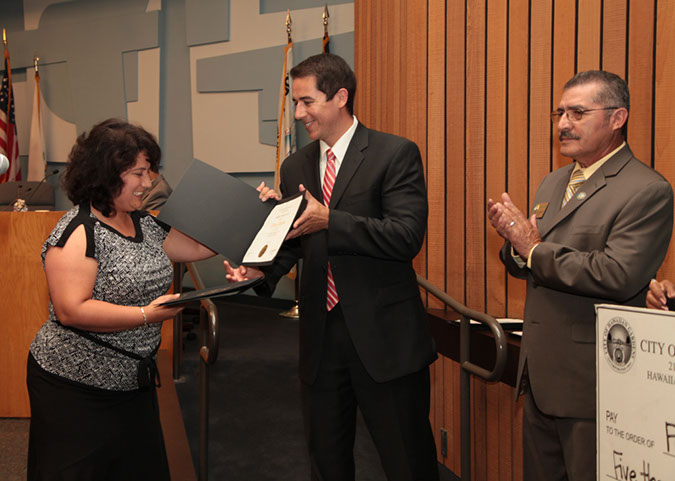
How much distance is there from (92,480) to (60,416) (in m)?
0.21

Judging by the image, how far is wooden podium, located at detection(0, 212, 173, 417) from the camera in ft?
11.3

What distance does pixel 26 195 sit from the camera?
549cm

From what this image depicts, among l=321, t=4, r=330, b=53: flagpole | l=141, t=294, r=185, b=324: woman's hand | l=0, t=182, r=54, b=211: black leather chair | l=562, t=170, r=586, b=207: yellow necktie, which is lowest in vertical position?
l=141, t=294, r=185, b=324: woman's hand

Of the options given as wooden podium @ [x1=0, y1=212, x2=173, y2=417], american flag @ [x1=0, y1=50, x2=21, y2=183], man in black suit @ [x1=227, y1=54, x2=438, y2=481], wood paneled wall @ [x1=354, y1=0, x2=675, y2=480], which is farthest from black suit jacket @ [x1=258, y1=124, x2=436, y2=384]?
american flag @ [x1=0, y1=50, x2=21, y2=183]

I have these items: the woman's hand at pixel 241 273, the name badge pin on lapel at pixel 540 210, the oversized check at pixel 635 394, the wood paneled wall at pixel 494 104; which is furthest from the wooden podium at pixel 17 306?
the oversized check at pixel 635 394

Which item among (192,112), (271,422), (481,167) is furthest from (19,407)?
(192,112)

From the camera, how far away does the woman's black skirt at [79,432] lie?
1664 millimetres

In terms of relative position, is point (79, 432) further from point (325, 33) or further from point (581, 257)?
point (325, 33)

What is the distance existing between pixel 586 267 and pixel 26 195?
17.9 feet

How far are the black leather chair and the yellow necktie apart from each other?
500 centimetres

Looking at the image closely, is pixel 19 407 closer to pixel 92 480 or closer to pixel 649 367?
pixel 92 480

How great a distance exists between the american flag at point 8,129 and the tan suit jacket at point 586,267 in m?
7.40

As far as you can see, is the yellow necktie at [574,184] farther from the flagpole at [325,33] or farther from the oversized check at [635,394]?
the flagpole at [325,33]

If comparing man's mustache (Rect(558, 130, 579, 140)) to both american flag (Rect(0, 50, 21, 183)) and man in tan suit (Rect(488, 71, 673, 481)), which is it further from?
american flag (Rect(0, 50, 21, 183))
